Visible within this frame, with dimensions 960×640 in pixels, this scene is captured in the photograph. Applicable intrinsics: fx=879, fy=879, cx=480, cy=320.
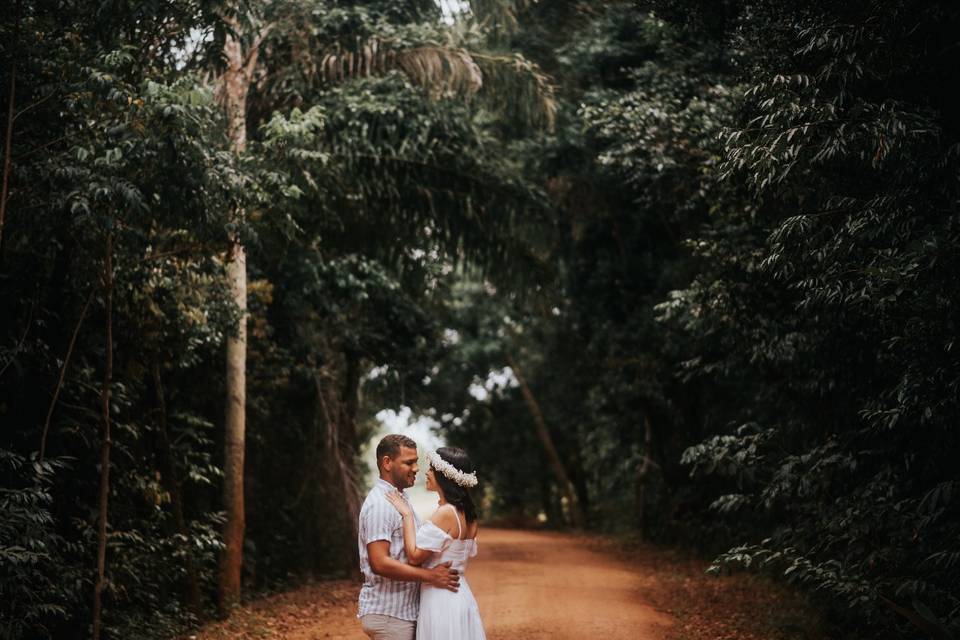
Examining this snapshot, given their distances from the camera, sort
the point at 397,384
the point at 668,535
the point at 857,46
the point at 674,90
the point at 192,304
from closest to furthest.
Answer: the point at 857,46 < the point at 192,304 < the point at 674,90 < the point at 397,384 < the point at 668,535

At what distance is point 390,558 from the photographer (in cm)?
448

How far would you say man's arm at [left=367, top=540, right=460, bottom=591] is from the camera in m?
4.45

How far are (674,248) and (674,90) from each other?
5.30 metres

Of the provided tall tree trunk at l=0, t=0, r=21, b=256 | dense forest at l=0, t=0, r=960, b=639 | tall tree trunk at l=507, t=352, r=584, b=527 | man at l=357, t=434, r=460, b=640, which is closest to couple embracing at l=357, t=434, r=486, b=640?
man at l=357, t=434, r=460, b=640

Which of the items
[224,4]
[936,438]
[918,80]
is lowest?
[936,438]

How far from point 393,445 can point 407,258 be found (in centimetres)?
1088

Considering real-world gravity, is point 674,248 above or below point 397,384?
above

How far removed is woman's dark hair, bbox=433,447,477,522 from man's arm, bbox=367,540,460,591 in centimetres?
36

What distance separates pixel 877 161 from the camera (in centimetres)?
595

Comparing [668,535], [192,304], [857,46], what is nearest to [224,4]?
[192,304]

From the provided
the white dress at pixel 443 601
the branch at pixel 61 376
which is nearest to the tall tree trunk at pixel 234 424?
the branch at pixel 61 376

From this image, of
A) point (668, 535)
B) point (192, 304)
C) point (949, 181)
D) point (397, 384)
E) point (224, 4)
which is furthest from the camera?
point (668, 535)

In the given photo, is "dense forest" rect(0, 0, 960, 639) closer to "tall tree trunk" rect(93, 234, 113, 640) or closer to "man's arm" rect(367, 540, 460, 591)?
"tall tree trunk" rect(93, 234, 113, 640)

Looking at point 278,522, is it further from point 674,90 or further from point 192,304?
point 674,90
